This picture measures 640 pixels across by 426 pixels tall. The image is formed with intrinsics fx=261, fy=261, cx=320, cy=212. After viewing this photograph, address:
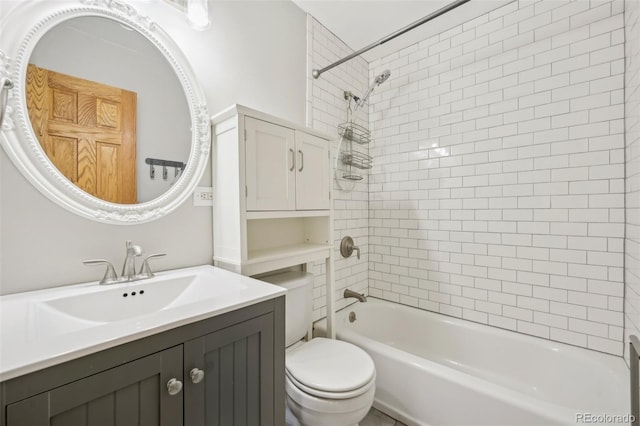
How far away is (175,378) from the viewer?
72cm

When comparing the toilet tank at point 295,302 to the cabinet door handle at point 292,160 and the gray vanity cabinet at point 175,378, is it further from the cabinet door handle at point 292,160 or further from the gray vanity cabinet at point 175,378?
the cabinet door handle at point 292,160

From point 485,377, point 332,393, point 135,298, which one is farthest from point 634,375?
point 135,298

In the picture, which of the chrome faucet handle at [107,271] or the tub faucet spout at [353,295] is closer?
the chrome faucet handle at [107,271]

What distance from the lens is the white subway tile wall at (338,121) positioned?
198 centimetres

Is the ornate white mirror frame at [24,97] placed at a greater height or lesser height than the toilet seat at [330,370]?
greater

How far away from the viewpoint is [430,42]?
2.16 metres

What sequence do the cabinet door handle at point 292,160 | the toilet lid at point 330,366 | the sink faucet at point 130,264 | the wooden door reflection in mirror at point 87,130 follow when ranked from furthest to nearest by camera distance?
the cabinet door handle at point 292,160 → the toilet lid at point 330,366 → the sink faucet at point 130,264 → the wooden door reflection in mirror at point 87,130

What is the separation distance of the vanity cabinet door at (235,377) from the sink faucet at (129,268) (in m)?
0.53

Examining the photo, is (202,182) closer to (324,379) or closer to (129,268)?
(129,268)

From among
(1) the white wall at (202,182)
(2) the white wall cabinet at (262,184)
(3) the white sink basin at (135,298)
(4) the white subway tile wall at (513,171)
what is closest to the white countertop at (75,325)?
(3) the white sink basin at (135,298)

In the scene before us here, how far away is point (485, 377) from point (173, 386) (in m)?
2.01

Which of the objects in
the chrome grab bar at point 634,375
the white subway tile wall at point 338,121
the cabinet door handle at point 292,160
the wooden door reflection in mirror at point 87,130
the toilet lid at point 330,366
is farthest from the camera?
the white subway tile wall at point 338,121

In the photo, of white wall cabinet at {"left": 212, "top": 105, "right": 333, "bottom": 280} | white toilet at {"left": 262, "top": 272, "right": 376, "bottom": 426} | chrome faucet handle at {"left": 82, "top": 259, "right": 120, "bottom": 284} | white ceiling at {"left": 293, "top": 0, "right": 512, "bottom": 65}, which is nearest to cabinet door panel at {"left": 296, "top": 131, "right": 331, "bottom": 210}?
white wall cabinet at {"left": 212, "top": 105, "right": 333, "bottom": 280}

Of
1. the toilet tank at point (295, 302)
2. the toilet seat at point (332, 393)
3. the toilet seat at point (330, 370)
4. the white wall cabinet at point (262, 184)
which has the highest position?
the white wall cabinet at point (262, 184)
